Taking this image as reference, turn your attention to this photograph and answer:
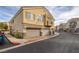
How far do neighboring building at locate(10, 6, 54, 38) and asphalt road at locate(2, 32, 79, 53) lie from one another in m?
0.14

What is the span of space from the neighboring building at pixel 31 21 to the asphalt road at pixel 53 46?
0.14m

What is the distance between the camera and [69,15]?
2346 mm

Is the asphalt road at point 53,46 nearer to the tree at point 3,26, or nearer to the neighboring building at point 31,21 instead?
the neighboring building at point 31,21

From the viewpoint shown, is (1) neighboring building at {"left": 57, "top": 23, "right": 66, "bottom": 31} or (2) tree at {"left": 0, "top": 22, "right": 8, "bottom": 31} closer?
(2) tree at {"left": 0, "top": 22, "right": 8, "bottom": 31}

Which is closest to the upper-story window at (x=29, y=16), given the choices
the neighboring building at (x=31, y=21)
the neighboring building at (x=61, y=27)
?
the neighboring building at (x=31, y=21)

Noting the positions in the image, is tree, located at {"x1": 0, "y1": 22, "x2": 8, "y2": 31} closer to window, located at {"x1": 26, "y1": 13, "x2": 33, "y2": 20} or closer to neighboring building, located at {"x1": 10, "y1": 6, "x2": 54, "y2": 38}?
neighboring building, located at {"x1": 10, "y1": 6, "x2": 54, "y2": 38}

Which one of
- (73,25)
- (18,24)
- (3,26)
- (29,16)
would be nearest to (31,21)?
(29,16)

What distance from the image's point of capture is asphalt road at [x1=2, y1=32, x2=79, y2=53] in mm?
2309

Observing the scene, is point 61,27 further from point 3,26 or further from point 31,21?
point 3,26

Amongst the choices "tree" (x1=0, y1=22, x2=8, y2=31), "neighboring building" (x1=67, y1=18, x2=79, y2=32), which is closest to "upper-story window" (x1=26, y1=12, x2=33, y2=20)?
"tree" (x1=0, y1=22, x2=8, y2=31)

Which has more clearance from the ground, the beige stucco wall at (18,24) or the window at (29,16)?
the window at (29,16)

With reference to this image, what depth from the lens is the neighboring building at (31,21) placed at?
7.57 ft

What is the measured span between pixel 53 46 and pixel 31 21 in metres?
0.46
